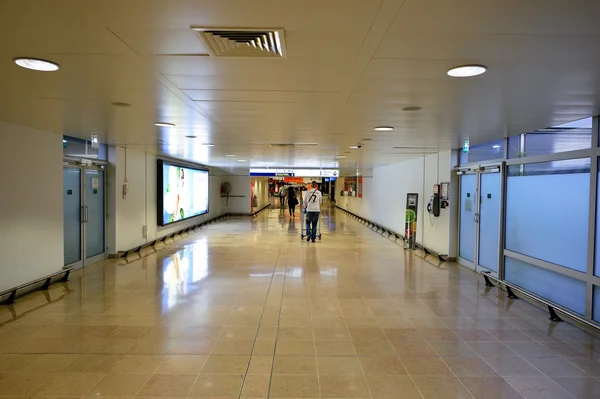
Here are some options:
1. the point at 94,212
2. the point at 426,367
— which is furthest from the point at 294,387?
the point at 94,212

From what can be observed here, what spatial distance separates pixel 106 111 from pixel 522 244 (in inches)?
236

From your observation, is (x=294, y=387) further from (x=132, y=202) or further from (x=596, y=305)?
(x=132, y=202)

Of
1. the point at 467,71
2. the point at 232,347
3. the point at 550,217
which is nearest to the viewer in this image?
the point at 467,71

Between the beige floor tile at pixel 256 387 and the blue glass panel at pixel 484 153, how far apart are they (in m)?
5.42

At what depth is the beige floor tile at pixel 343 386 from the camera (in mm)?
2775

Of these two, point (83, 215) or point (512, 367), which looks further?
point (83, 215)

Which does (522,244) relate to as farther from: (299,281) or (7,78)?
(7,78)

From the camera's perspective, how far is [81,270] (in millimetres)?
6910

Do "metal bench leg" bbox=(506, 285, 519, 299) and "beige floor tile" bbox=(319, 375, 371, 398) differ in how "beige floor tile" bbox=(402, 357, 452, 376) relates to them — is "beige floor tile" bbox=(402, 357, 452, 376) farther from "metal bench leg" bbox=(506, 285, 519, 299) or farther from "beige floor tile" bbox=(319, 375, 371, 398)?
"metal bench leg" bbox=(506, 285, 519, 299)

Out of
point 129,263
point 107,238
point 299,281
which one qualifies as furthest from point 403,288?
point 107,238

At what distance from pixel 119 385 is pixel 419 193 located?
28.7 ft

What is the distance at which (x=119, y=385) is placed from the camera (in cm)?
288

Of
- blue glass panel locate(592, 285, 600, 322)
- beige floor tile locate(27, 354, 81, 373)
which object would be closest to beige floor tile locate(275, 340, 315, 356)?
beige floor tile locate(27, 354, 81, 373)

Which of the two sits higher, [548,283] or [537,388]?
[548,283]
